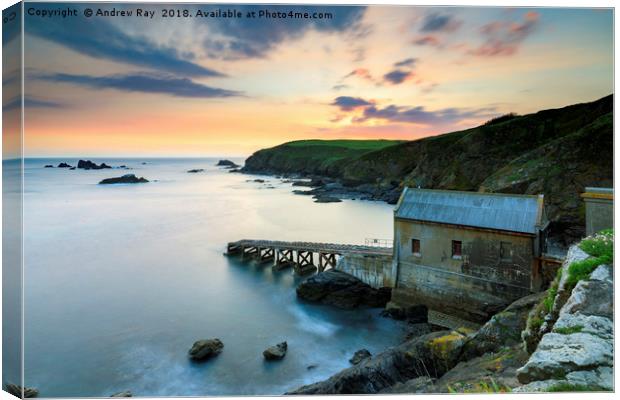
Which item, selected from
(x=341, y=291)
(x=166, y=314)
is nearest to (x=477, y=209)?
(x=341, y=291)

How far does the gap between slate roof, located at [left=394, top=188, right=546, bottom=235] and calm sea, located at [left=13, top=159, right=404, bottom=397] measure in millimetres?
3937

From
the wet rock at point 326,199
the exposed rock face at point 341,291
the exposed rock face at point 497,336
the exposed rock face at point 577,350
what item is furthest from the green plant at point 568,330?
the wet rock at point 326,199

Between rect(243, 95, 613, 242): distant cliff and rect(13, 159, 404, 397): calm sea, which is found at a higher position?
rect(243, 95, 613, 242): distant cliff

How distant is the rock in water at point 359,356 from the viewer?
11.9 meters

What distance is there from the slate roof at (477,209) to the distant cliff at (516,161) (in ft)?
16.0

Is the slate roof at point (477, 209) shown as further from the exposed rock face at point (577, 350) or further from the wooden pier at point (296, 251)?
the exposed rock face at point (577, 350)

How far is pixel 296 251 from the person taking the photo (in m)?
21.9

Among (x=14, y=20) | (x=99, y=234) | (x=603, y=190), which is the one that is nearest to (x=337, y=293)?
(x=603, y=190)

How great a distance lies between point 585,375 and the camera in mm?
4840

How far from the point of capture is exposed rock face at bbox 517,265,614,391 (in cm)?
473

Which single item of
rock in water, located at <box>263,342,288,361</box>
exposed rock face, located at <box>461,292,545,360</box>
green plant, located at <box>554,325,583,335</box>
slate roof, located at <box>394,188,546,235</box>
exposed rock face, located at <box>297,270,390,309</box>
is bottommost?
rock in water, located at <box>263,342,288,361</box>

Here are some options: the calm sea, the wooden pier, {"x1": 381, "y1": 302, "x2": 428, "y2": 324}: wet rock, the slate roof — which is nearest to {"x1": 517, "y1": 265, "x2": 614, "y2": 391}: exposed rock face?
the calm sea

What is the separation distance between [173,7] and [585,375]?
297 inches

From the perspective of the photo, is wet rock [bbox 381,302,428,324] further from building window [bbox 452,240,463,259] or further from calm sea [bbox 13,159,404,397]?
building window [bbox 452,240,463,259]
